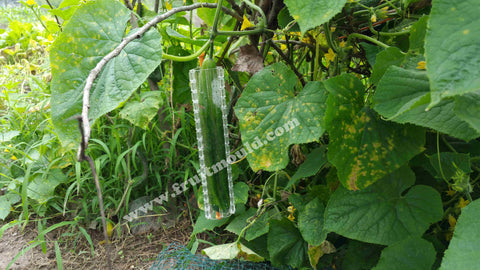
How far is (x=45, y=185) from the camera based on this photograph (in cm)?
153

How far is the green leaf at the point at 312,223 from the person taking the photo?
963 millimetres

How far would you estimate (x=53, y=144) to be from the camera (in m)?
1.59

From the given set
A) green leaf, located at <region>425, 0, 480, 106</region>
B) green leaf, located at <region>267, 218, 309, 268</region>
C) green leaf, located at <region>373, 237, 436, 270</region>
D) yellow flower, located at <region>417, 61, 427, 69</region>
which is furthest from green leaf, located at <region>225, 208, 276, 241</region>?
green leaf, located at <region>425, 0, 480, 106</region>

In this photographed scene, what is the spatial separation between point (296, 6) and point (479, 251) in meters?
0.49

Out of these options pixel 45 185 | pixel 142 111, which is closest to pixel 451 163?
pixel 142 111

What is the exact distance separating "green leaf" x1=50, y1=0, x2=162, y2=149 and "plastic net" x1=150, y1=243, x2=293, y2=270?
1.95 feet

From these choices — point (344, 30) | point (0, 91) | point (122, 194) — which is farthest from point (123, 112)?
point (0, 91)

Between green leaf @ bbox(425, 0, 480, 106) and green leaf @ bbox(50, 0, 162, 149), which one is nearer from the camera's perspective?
green leaf @ bbox(425, 0, 480, 106)

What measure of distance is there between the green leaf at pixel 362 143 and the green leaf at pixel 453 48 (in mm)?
327

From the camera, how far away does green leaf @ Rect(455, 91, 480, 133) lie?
538mm

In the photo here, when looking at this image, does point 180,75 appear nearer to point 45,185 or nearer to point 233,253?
point 233,253

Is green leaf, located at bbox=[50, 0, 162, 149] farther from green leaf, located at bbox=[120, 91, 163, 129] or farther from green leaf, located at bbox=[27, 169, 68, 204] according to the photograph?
green leaf, located at bbox=[27, 169, 68, 204]

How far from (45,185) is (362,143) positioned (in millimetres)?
1303

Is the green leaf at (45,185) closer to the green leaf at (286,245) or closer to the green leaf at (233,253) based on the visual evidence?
the green leaf at (233,253)
